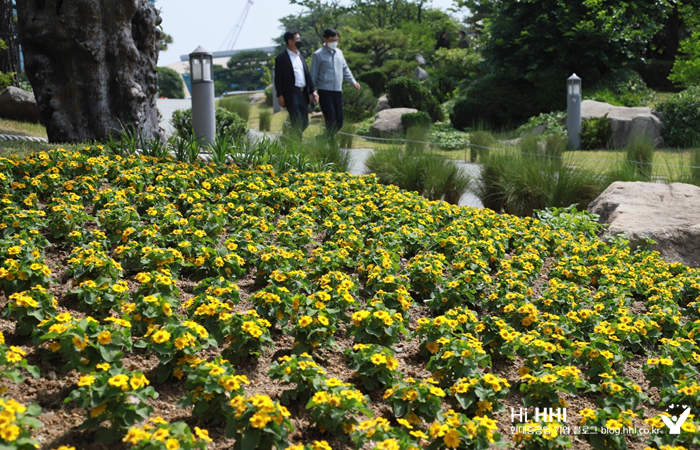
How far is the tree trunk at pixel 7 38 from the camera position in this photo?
Result: 37.0ft

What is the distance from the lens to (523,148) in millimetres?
7934

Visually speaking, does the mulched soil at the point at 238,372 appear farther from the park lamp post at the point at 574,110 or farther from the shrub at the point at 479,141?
the park lamp post at the point at 574,110

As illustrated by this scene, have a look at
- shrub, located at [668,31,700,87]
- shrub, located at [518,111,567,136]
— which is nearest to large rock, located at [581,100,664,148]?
shrub, located at [518,111,567,136]

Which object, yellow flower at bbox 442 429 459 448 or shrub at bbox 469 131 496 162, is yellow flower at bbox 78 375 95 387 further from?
shrub at bbox 469 131 496 162

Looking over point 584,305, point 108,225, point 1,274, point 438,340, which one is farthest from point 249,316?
point 584,305

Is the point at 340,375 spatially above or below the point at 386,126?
below

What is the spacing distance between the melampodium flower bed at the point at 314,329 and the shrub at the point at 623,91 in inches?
445

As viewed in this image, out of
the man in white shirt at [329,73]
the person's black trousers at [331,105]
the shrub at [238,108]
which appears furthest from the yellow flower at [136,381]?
the shrub at [238,108]

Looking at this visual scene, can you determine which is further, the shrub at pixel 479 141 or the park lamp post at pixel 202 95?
the shrub at pixel 479 141

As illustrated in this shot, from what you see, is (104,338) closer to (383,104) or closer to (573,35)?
(573,35)

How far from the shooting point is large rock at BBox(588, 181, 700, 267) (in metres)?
5.32

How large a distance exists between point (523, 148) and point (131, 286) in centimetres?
577

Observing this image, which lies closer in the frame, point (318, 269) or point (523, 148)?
point (318, 269)

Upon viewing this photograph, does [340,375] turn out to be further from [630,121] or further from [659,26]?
[659,26]
